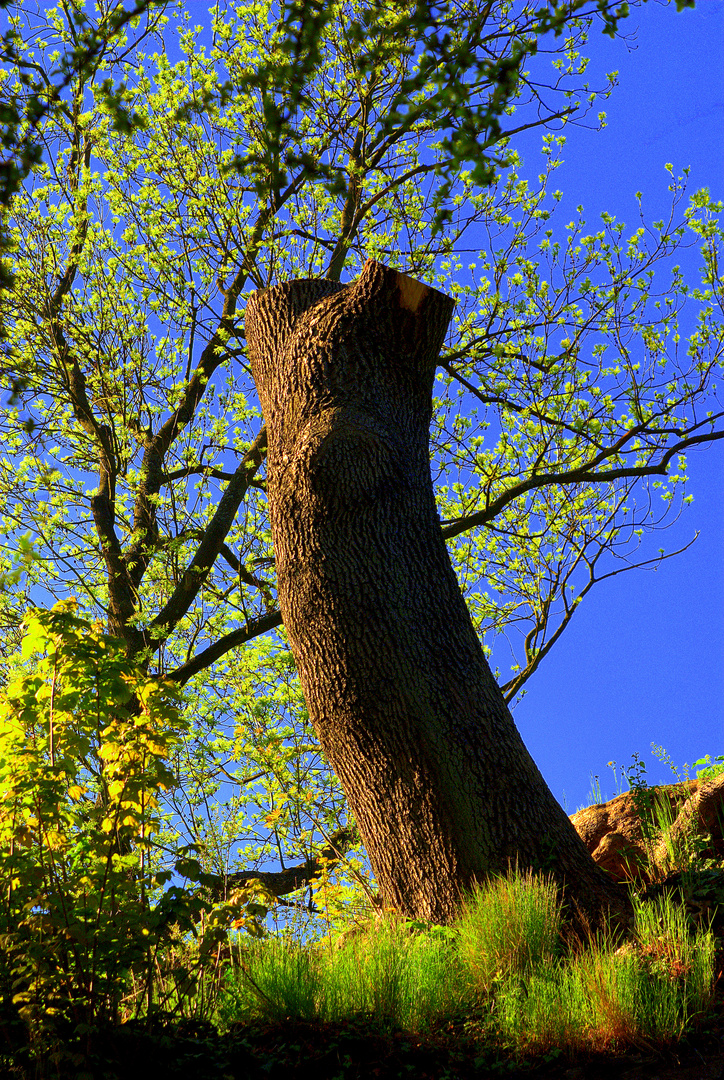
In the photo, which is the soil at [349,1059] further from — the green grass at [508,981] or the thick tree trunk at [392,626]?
the thick tree trunk at [392,626]

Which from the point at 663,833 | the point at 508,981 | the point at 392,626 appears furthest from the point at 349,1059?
the point at 663,833

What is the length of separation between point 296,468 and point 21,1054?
3.22m

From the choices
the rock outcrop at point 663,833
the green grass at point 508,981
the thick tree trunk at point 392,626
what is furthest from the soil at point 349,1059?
the rock outcrop at point 663,833

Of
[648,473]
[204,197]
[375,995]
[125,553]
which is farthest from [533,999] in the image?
[204,197]

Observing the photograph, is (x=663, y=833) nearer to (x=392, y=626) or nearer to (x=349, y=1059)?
(x=392, y=626)

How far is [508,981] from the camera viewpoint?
3.68m

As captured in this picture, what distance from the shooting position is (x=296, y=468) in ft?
16.5

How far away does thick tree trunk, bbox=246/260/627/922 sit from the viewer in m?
4.36

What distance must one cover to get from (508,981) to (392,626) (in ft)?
6.02

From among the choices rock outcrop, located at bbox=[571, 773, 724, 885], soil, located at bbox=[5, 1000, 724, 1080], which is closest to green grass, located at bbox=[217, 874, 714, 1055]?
soil, located at bbox=[5, 1000, 724, 1080]

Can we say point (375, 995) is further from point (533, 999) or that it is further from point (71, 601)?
point (71, 601)

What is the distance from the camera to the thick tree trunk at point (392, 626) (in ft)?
14.3

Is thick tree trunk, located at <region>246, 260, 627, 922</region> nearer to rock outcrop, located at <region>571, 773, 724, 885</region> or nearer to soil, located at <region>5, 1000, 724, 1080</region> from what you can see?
rock outcrop, located at <region>571, 773, 724, 885</region>

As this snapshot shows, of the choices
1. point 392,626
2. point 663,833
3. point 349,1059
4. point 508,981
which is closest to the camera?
point 349,1059
